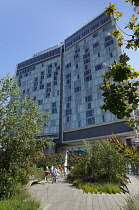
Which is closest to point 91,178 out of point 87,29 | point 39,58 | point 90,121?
point 90,121

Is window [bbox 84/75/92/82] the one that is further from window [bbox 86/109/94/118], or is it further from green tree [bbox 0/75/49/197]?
→ green tree [bbox 0/75/49/197]

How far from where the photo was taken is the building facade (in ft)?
130

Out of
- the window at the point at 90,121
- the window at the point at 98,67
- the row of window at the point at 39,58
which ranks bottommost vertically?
the window at the point at 90,121

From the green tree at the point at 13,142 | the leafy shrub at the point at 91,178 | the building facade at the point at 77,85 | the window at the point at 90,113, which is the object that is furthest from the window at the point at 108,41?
the green tree at the point at 13,142

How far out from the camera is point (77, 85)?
46938mm

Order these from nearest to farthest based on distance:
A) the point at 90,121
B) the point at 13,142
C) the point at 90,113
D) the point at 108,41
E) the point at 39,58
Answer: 1. the point at 13,142
2. the point at 90,121
3. the point at 90,113
4. the point at 108,41
5. the point at 39,58

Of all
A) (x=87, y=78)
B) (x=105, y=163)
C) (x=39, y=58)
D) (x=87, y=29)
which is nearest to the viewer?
(x=105, y=163)

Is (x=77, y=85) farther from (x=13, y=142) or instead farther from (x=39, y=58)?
(x=13, y=142)

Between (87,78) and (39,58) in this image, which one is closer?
(87,78)

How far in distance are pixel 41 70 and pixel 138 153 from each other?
Answer: 194 feet

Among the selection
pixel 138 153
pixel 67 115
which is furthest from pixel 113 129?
pixel 138 153

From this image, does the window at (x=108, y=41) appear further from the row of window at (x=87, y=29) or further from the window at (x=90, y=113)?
the window at (x=90, y=113)

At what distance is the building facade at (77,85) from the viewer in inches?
1560

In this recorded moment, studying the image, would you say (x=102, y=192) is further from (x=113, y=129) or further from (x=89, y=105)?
(x=89, y=105)
